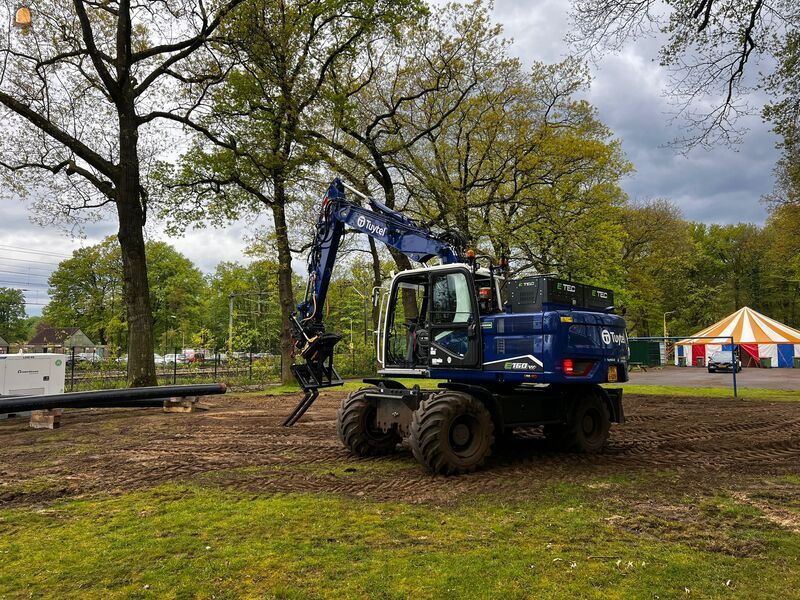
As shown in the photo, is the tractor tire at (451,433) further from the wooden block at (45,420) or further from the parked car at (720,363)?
the parked car at (720,363)

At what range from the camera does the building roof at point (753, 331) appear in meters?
38.2

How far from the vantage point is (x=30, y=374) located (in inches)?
518

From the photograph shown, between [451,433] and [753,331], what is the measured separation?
134 ft


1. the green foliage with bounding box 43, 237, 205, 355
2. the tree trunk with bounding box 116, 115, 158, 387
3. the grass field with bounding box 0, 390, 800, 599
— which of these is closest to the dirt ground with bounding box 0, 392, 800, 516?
the grass field with bounding box 0, 390, 800, 599

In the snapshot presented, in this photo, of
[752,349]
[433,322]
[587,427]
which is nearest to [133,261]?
[433,322]

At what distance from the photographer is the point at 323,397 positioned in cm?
1830

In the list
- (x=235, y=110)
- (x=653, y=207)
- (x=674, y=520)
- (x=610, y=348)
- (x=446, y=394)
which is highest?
(x=653, y=207)

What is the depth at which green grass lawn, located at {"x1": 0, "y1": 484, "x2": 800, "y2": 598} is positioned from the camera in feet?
12.4

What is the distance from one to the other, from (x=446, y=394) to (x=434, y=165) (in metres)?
18.3

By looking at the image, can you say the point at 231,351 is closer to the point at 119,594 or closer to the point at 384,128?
the point at 384,128

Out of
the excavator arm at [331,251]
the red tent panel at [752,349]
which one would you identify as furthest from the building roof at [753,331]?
the excavator arm at [331,251]

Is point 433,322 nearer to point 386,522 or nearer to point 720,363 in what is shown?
point 386,522

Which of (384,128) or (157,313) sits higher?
(384,128)

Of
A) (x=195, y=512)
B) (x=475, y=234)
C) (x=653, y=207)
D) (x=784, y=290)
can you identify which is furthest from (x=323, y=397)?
(x=784, y=290)
